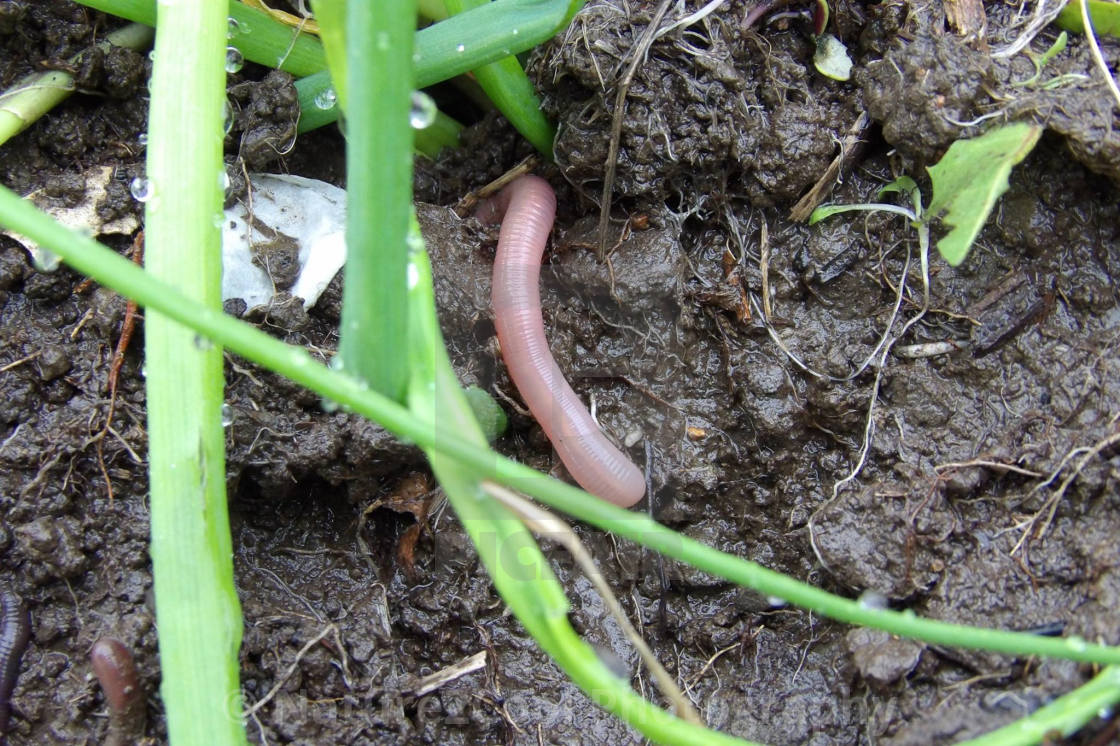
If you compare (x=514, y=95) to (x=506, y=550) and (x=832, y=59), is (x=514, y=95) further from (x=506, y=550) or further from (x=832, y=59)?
(x=506, y=550)

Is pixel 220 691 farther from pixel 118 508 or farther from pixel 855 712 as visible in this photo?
pixel 855 712

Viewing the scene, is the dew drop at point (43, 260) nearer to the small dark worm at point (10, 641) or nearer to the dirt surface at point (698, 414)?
the dirt surface at point (698, 414)

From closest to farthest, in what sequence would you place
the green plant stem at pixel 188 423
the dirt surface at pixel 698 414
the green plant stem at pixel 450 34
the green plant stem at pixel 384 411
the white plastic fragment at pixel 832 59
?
the green plant stem at pixel 384 411
the green plant stem at pixel 188 423
the dirt surface at pixel 698 414
the green plant stem at pixel 450 34
the white plastic fragment at pixel 832 59

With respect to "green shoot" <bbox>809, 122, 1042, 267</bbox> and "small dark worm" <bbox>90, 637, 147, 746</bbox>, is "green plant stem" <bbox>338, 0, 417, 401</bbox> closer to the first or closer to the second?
"small dark worm" <bbox>90, 637, 147, 746</bbox>

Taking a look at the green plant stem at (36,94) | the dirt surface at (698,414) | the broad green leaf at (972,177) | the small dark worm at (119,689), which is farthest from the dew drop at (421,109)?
the small dark worm at (119,689)

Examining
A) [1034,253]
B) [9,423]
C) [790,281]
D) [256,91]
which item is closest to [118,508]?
[9,423]

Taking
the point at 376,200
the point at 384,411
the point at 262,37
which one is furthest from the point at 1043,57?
the point at 262,37

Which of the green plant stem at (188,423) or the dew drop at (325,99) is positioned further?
the dew drop at (325,99)

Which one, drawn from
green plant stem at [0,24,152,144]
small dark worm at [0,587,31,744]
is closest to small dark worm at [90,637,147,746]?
small dark worm at [0,587,31,744]
